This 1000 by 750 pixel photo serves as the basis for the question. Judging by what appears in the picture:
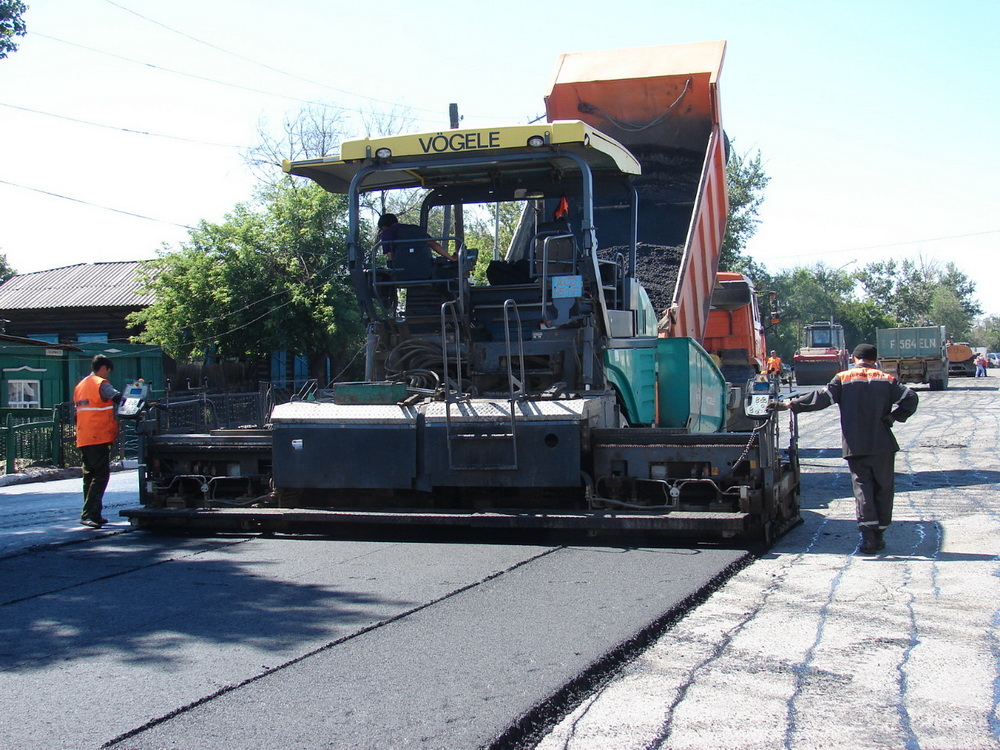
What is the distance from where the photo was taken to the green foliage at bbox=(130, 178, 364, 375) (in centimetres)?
2553

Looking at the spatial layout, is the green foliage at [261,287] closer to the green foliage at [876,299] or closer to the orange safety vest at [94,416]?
the orange safety vest at [94,416]

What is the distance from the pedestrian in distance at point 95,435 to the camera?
778 centimetres

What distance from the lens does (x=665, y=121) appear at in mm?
11328

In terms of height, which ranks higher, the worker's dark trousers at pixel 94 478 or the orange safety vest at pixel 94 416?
the orange safety vest at pixel 94 416

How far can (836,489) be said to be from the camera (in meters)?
10.4

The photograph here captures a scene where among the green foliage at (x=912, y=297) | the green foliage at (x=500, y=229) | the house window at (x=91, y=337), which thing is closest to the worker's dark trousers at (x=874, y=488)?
the green foliage at (x=500, y=229)

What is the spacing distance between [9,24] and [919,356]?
3295 cm

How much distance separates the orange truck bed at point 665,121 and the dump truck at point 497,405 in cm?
245

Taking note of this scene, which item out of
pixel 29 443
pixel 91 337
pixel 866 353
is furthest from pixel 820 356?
pixel 866 353

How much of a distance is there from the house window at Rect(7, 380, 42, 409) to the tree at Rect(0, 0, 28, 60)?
7.99 m

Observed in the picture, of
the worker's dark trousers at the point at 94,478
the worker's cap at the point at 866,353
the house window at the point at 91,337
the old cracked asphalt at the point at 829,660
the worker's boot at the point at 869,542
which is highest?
the house window at the point at 91,337

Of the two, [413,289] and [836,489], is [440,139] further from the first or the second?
[836,489]

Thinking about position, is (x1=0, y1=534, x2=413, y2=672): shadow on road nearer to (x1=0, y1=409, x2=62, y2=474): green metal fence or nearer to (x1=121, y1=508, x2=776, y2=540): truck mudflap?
(x1=121, y1=508, x2=776, y2=540): truck mudflap

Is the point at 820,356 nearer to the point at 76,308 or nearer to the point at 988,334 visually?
the point at 76,308
